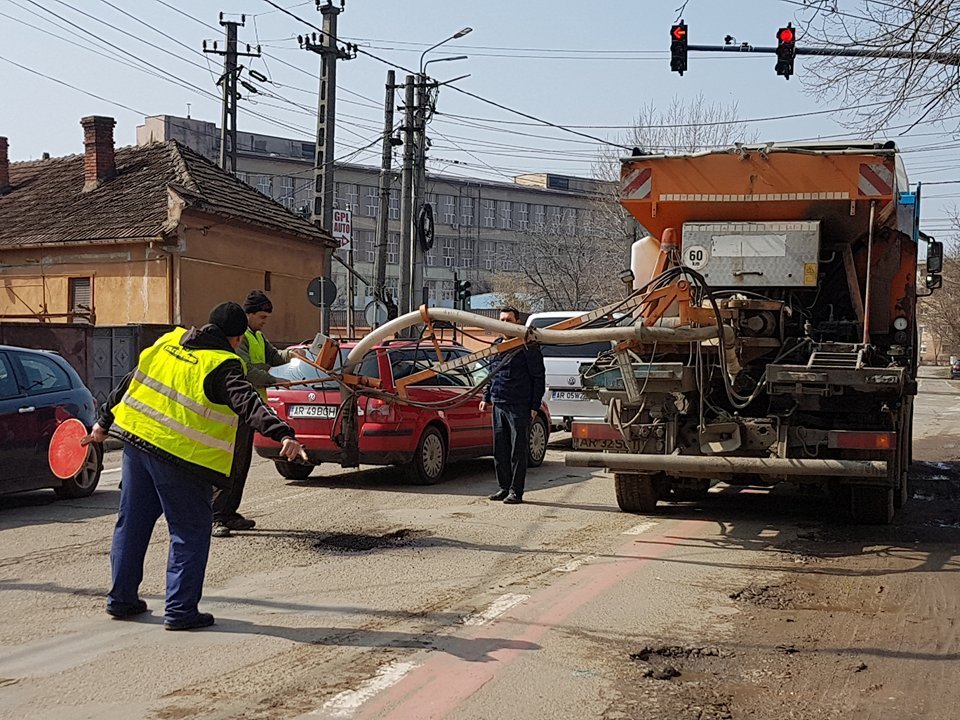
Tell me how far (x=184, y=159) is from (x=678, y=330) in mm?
22974

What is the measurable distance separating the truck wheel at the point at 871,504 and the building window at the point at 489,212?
288ft

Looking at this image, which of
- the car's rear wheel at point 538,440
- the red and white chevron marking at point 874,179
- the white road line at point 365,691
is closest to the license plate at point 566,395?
the car's rear wheel at point 538,440

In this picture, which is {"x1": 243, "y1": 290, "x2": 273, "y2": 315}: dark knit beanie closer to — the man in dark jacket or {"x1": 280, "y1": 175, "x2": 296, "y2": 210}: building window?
the man in dark jacket

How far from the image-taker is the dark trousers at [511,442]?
1079cm

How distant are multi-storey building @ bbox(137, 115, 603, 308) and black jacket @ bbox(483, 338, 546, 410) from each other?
2580 inches

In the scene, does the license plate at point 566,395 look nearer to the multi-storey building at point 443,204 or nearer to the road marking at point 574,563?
the road marking at point 574,563

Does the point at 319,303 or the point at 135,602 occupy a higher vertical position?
the point at 319,303

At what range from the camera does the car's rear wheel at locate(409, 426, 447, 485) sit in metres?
11.9

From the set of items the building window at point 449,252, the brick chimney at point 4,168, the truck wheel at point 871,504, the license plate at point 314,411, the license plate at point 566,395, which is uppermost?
the building window at point 449,252

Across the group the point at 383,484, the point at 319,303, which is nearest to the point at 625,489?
the point at 383,484

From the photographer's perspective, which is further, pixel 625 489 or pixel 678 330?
pixel 625 489

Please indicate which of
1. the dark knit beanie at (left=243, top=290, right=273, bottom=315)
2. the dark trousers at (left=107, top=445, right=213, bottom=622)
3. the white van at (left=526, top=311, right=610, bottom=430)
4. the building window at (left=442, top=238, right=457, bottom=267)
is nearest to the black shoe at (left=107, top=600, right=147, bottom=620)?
the dark trousers at (left=107, top=445, right=213, bottom=622)

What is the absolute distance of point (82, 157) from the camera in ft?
106

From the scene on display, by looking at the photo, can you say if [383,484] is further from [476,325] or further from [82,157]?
[82,157]
